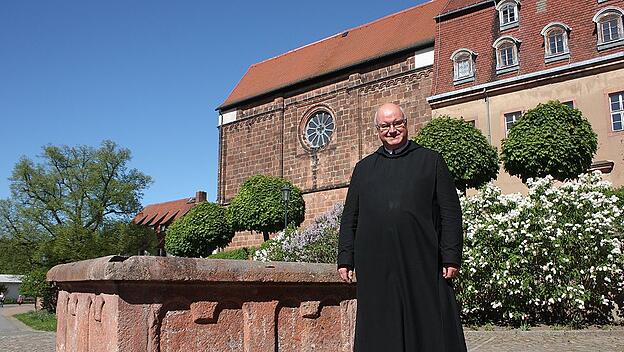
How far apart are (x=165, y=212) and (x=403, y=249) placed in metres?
57.3

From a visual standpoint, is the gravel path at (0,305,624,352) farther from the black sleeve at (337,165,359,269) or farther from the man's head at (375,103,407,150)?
the man's head at (375,103,407,150)

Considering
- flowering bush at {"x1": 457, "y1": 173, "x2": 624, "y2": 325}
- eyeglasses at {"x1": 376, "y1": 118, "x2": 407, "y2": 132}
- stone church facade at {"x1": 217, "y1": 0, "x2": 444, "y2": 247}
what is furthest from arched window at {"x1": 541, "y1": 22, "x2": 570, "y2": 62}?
eyeglasses at {"x1": 376, "y1": 118, "x2": 407, "y2": 132}

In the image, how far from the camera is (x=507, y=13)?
2234cm

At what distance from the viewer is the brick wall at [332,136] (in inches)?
1073

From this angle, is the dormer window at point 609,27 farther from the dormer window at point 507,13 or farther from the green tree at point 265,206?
the green tree at point 265,206

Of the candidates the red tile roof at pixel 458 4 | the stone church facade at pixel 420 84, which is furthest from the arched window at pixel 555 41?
the red tile roof at pixel 458 4

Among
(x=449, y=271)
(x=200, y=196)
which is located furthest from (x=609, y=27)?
(x=200, y=196)

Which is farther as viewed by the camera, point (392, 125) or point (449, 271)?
point (392, 125)

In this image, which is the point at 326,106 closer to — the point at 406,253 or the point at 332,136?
the point at 332,136

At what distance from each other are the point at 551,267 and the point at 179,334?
9396 mm

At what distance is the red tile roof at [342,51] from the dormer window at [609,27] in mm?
7784

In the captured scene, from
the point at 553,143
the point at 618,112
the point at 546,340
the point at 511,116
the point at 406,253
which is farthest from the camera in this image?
the point at 511,116

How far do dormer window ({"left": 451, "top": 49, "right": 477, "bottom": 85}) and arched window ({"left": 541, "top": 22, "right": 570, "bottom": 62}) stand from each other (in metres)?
2.82

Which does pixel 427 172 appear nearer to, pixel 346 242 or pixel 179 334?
pixel 346 242
